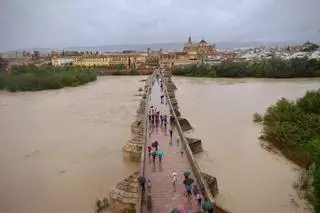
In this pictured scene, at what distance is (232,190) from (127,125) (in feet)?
38.7

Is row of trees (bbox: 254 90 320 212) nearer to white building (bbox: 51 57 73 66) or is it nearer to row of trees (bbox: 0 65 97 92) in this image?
row of trees (bbox: 0 65 97 92)

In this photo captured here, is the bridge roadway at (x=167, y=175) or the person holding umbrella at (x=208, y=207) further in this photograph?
the bridge roadway at (x=167, y=175)

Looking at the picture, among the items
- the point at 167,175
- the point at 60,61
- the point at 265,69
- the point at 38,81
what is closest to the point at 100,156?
the point at 167,175

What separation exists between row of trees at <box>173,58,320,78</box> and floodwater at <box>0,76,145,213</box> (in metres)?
24.7

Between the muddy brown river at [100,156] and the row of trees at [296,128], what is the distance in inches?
29.4

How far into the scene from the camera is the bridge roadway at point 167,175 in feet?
30.1

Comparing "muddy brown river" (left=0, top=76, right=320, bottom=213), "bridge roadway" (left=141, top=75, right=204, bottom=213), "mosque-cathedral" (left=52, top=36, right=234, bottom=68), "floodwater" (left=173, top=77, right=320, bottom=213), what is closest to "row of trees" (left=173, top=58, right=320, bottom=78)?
"mosque-cathedral" (left=52, top=36, right=234, bottom=68)

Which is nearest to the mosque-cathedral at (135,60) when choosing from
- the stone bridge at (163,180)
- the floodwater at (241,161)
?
the floodwater at (241,161)

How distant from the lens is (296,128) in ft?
56.3

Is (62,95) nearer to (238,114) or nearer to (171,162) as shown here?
(238,114)

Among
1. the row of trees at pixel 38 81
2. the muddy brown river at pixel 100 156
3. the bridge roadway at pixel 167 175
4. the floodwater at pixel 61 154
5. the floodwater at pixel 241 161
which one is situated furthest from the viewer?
the row of trees at pixel 38 81

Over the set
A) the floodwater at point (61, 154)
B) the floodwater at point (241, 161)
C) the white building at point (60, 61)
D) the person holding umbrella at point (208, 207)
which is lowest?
the floodwater at point (61, 154)

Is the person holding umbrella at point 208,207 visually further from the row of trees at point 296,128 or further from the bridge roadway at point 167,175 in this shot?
the row of trees at point 296,128

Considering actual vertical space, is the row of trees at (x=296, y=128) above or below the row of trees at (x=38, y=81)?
above
